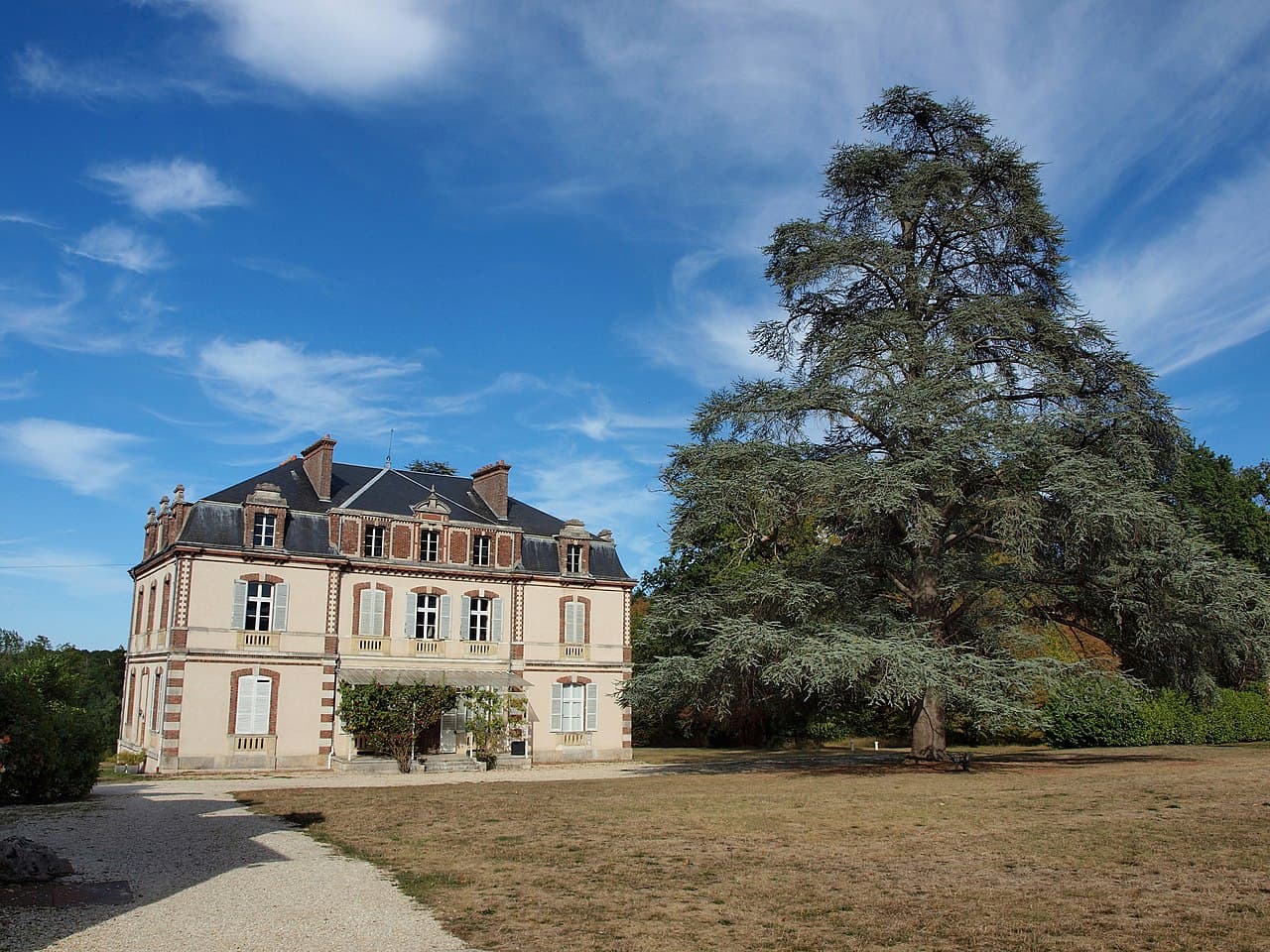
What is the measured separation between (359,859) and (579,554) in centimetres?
2003

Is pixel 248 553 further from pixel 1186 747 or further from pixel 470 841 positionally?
pixel 1186 747

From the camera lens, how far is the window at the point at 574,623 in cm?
2895

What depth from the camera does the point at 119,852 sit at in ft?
34.2

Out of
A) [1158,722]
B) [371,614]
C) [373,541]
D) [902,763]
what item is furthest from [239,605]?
[1158,722]

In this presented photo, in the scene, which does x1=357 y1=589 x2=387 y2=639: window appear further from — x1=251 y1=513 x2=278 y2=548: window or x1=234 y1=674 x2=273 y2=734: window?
x1=251 y1=513 x2=278 y2=548: window

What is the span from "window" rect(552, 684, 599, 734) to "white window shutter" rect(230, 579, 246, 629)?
28.1 ft

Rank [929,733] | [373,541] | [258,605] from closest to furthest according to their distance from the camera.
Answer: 1. [929,733]
2. [258,605]
3. [373,541]

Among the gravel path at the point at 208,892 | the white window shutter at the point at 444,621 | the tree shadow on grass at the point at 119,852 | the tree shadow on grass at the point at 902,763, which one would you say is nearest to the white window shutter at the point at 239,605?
the white window shutter at the point at 444,621

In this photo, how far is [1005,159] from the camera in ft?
66.3

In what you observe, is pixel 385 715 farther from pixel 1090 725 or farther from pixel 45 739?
pixel 1090 725

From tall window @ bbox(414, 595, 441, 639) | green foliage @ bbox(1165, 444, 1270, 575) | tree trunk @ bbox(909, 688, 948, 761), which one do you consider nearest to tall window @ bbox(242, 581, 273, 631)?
tall window @ bbox(414, 595, 441, 639)

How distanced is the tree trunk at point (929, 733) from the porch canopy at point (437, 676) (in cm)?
1146

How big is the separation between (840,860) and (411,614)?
759 inches

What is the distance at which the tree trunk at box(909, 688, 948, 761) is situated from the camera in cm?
1938
